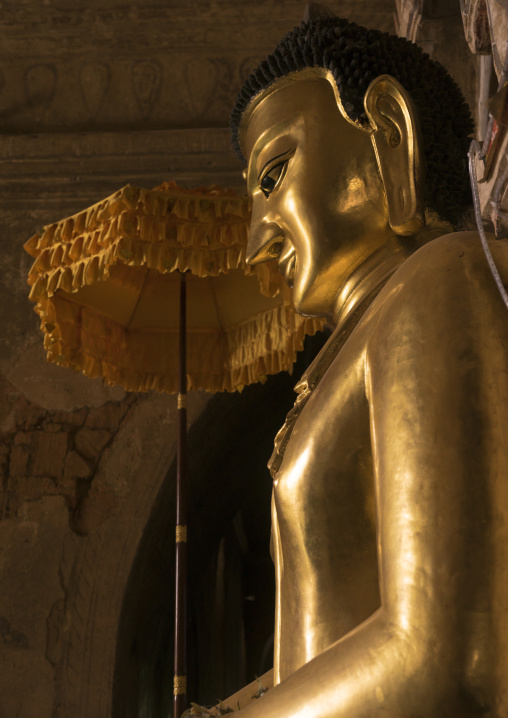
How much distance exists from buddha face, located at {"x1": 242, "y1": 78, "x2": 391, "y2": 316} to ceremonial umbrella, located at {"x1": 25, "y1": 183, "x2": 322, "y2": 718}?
1.27 m

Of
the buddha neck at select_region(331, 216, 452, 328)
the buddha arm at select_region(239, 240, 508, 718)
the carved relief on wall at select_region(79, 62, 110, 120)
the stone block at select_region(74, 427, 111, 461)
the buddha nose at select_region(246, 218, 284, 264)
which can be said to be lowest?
the buddha arm at select_region(239, 240, 508, 718)

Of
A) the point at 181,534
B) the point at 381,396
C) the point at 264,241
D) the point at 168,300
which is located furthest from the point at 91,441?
the point at 381,396

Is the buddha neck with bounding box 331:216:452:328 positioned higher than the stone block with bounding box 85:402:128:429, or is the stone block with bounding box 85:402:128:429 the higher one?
the stone block with bounding box 85:402:128:429

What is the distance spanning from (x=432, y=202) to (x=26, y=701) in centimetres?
311

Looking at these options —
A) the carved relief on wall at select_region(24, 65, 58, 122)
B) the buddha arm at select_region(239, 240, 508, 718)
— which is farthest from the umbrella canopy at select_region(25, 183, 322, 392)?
the buddha arm at select_region(239, 240, 508, 718)

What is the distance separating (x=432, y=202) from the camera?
1.75 m

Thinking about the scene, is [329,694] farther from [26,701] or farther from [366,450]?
[26,701]

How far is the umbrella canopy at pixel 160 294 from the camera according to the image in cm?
324

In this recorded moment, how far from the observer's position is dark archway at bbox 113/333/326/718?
174 inches

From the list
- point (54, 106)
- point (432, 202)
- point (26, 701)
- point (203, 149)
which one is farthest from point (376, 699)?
point (54, 106)

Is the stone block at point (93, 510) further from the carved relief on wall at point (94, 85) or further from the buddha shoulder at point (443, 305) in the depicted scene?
the buddha shoulder at point (443, 305)

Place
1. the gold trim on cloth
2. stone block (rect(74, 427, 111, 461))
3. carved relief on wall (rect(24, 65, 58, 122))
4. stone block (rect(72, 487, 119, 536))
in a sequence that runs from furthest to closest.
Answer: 1. carved relief on wall (rect(24, 65, 58, 122))
2. stone block (rect(74, 427, 111, 461))
3. stone block (rect(72, 487, 119, 536))
4. the gold trim on cloth

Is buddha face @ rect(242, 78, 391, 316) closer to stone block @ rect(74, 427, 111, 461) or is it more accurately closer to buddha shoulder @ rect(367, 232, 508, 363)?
buddha shoulder @ rect(367, 232, 508, 363)

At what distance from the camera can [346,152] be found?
1775 millimetres
